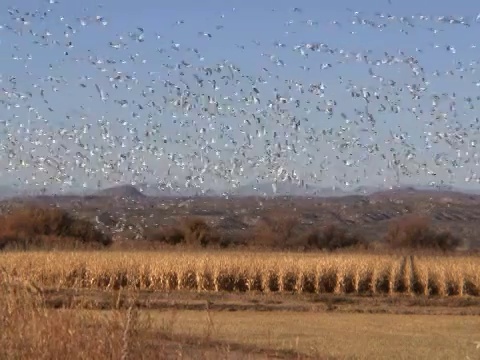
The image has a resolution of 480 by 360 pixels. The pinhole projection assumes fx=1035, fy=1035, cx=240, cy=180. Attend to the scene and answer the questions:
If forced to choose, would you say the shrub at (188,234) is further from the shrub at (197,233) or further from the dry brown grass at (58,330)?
the dry brown grass at (58,330)

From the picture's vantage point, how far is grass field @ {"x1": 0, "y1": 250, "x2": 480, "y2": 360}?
68.3 ft

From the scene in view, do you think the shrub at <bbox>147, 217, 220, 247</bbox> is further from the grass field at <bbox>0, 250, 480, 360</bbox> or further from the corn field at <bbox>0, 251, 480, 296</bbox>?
the corn field at <bbox>0, 251, 480, 296</bbox>

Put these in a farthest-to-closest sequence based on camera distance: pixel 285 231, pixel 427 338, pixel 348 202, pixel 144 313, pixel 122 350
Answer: pixel 348 202 → pixel 285 231 → pixel 427 338 → pixel 144 313 → pixel 122 350

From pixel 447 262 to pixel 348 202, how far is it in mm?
103056

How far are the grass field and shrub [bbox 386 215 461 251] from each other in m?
28.3

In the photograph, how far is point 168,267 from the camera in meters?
42.4

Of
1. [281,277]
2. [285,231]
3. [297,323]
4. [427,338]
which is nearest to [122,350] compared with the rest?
[427,338]

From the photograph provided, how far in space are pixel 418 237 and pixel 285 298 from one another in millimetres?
38424

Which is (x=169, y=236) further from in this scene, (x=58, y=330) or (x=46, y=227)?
(x=58, y=330)

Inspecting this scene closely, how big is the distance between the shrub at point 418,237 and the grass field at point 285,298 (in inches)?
1114

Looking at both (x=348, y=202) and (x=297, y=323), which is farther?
(x=348, y=202)

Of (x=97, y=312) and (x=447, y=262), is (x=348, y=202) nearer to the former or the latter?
(x=447, y=262)

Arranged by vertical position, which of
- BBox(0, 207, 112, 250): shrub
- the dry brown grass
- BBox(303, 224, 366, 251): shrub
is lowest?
BBox(303, 224, 366, 251): shrub

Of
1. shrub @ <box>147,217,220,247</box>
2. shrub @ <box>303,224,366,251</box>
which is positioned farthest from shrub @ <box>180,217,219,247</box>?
shrub @ <box>303,224,366,251</box>
